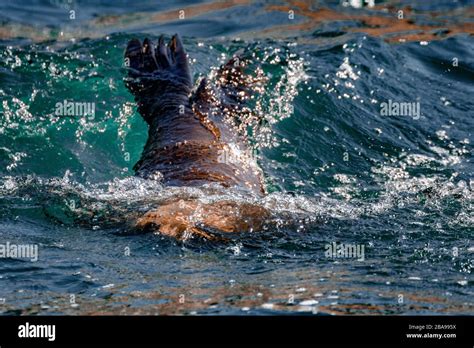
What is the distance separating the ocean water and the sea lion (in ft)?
0.51

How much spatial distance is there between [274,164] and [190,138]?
1339 millimetres

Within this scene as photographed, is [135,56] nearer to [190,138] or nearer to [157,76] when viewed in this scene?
[157,76]

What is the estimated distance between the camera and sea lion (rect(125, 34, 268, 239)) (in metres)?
5.41

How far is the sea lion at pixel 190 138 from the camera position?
5.41 meters

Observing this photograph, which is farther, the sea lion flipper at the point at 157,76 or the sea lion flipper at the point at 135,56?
the sea lion flipper at the point at 135,56

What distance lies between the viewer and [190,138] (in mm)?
7043

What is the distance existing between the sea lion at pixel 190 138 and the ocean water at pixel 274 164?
0.15m

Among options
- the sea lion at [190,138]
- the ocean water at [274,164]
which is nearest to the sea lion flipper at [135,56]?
the sea lion at [190,138]
